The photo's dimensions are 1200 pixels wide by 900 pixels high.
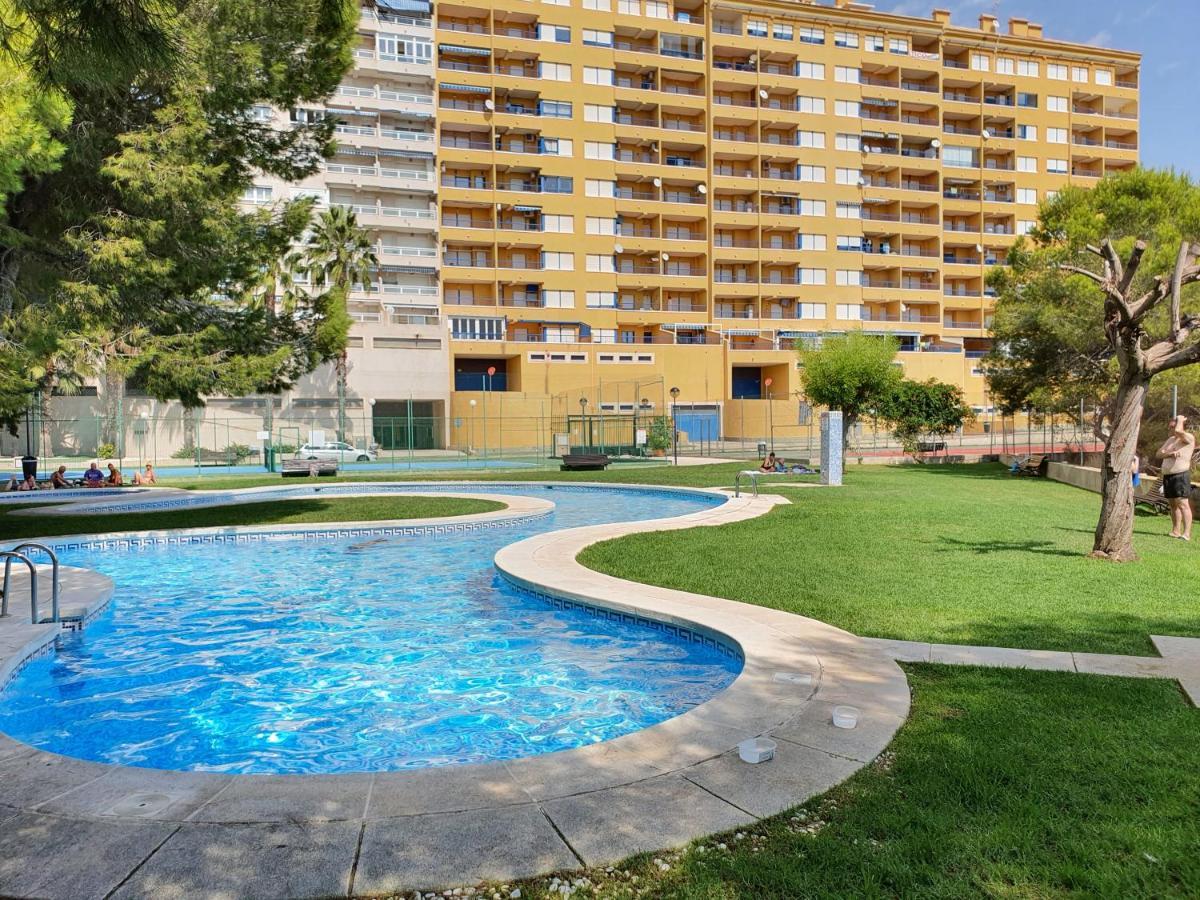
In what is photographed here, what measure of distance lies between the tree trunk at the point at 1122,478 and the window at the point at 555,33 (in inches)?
2191

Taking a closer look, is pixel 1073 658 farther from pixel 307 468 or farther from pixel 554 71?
pixel 554 71

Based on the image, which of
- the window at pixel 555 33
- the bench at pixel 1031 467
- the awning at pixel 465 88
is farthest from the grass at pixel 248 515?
the window at pixel 555 33

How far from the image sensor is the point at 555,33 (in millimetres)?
56500

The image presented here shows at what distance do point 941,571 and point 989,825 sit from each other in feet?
20.2

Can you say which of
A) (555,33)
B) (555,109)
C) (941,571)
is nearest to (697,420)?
(555,109)

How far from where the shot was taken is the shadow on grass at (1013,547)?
10.0 metres

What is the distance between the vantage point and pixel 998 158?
67750 mm

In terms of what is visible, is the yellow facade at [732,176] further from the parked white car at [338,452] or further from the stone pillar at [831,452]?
the stone pillar at [831,452]

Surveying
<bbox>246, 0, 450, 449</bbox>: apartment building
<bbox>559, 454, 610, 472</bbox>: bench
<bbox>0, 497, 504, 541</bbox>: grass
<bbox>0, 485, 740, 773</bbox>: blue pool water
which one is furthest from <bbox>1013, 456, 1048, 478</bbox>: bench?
<bbox>246, 0, 450, 449</bbox>: apartment building

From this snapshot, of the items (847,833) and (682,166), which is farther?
(682,166)

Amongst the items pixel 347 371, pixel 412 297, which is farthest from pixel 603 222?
pixel 347 371

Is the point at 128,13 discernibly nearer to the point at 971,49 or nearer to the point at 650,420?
the point at 650,420

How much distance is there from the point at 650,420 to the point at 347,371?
19.4m

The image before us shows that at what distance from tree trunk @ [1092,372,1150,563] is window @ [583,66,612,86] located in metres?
54.8
